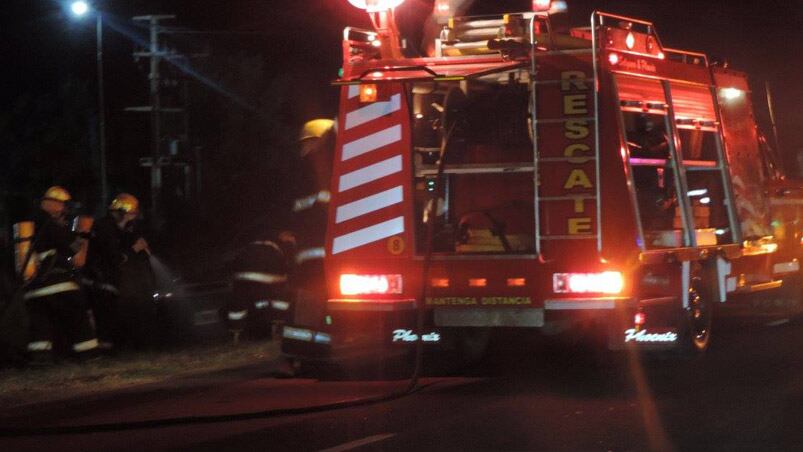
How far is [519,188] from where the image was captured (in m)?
11.2

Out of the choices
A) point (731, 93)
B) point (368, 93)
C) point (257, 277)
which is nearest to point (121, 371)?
point (257, 277)

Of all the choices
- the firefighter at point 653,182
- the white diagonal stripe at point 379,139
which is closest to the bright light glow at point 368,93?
the white diagonal stripe at point 379,139

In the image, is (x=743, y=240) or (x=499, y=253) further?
(x=743, y=240)

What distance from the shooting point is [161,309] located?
13.9 metres

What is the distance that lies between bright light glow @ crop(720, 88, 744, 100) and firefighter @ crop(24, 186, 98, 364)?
652cm

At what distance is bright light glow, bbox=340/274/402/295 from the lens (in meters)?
10.7

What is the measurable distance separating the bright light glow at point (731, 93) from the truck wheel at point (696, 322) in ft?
7.42

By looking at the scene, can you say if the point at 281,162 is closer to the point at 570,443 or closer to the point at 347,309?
the point at 347,309

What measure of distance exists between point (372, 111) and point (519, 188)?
4.84 ft

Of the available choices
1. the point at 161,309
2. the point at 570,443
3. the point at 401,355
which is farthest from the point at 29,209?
the point at 570,443

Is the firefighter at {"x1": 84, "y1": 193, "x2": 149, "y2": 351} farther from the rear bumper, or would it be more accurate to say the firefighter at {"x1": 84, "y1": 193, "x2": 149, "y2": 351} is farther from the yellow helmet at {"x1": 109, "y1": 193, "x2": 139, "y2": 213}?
the rear bumper

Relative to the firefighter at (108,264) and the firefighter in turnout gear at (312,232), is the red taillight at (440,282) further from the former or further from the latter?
the firefighter at (108,264)

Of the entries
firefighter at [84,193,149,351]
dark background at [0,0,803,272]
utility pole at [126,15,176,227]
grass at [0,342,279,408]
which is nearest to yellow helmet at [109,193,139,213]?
firefighter at [84,193,149,351]

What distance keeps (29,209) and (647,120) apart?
54.1 feet
